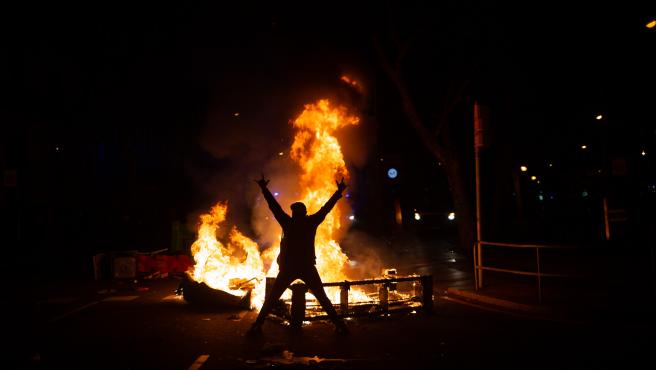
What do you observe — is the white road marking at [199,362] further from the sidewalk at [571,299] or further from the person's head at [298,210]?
the sidewalk at [571,299]

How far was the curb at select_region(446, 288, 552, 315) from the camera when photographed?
29.1 ft

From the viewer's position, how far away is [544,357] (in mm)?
6223

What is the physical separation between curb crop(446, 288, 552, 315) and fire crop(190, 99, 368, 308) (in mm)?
2167

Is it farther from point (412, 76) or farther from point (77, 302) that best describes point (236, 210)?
point (77, 302)

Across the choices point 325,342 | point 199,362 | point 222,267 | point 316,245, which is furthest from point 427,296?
point 222,267

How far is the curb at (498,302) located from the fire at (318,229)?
217 centimetres

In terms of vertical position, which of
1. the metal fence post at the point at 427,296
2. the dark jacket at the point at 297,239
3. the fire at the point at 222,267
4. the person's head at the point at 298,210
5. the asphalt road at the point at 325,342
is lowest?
the asphalt road at the point at 325,342

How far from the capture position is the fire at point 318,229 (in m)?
11.2

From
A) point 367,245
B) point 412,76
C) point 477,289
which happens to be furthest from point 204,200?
point 477,289

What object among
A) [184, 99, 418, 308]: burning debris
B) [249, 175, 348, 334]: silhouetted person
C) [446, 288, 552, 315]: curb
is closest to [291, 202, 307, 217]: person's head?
[249, 175, 348, 334]: silhouetted person

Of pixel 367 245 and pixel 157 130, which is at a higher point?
pixel 157 130

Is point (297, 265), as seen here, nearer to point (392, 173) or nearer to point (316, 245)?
point (316, 245)

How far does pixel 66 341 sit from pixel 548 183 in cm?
4999

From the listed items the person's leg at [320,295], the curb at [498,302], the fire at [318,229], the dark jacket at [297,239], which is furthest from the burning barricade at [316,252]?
the curb at [498,302]
